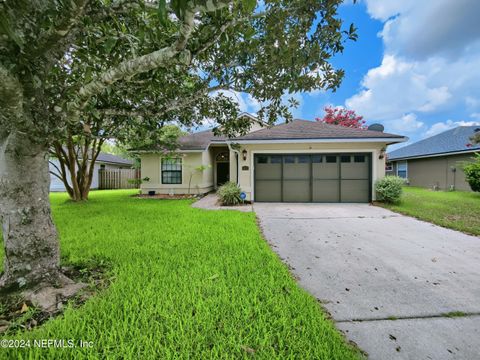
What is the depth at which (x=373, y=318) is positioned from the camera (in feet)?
7.40

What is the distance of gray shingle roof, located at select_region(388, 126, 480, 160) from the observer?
1482 centimetres

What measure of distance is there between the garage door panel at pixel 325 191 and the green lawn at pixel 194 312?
6.69 metres

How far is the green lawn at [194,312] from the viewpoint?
1.73 m

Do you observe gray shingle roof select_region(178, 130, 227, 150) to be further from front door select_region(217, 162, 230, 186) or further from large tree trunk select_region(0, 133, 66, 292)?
large tree trunk select_region(0, 133, 66, 292)

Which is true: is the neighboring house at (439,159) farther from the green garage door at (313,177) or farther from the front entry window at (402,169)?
the green garage door at (313,177)

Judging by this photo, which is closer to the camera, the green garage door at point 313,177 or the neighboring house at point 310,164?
the neighboring house at point 310,164

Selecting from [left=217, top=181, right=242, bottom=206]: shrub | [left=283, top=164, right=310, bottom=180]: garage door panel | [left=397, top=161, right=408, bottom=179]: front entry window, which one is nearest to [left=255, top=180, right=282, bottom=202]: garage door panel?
[left=283, top=164, right=310, bottom=180]: garage door panel

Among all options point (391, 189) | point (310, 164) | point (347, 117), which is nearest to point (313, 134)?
point (310, 164)

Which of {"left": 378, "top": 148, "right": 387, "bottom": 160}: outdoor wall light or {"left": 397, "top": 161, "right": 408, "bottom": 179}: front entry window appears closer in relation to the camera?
{"left": 378, "top": 148, "right": 387, "bottom": 160}: outdoor wall light

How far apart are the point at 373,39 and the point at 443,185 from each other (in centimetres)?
1217

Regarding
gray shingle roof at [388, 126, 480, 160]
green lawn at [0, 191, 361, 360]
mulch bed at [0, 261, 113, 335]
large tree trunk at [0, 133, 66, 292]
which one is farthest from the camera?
gray shingle roof at [388, 126, 480, 160]

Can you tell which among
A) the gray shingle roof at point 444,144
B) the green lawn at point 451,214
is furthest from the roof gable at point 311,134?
the gray shingle roof at point 444,144

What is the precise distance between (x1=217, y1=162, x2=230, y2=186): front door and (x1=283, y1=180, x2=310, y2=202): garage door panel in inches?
265

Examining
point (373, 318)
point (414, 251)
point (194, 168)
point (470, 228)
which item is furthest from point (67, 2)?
point (194, 168)
